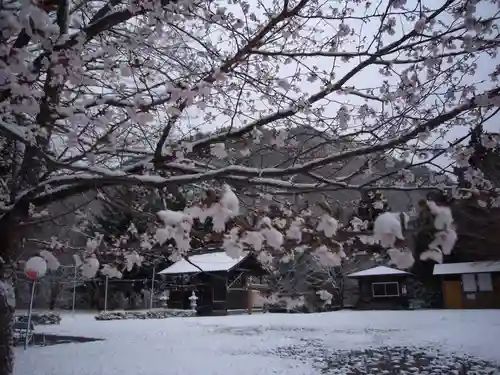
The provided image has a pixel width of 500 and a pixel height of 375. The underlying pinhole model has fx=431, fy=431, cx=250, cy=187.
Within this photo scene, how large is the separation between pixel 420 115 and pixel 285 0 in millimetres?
1603

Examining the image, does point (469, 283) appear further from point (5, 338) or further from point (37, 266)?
point (37, 266)

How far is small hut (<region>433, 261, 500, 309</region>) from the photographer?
75.8 feet

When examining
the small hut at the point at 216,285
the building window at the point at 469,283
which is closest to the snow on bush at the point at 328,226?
the small hut at the point at 216,285

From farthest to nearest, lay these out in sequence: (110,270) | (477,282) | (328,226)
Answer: (477,282)
(110,270)
(328,226)

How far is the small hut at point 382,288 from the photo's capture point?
87.5ft

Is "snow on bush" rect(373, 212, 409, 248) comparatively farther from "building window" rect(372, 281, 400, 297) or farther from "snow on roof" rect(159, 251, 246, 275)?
"building window" rect(372, 281, 400, 297)

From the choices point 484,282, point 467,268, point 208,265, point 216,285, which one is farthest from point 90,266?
point 484,282


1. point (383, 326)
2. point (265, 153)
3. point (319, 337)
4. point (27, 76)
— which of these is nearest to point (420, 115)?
point (265, 153)

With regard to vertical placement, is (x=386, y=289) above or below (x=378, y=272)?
below

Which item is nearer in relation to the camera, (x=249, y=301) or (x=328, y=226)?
(x=328, y=226)

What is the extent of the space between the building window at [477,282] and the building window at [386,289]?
402 cm

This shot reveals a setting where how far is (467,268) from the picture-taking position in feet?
78.4

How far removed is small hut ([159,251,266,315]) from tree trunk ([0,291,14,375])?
19748 mm

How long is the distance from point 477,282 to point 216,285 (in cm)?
1460
